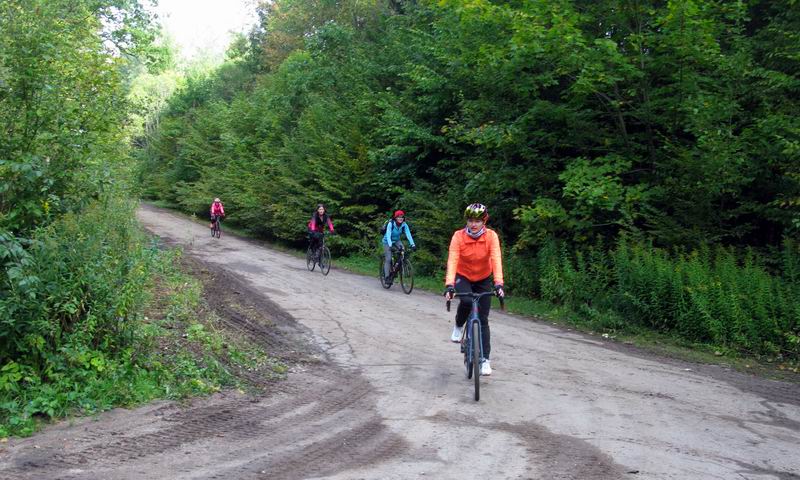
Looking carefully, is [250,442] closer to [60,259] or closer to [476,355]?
[476,355]

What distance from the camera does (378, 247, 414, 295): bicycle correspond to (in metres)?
17.8

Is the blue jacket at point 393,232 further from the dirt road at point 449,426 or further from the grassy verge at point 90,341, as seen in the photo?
the grassy verge at point 90,341

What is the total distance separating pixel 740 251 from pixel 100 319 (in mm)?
12430

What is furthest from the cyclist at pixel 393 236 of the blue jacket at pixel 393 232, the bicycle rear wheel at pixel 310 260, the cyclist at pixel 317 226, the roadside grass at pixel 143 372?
the roadside grass at pixel 143 372

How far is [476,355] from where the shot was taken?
7.92 metres

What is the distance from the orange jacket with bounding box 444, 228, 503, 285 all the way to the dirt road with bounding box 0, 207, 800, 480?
1.42 metres

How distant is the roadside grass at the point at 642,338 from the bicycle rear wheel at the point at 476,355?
15.9 ft

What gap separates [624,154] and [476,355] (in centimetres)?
981

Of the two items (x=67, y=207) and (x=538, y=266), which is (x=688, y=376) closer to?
(x=538, y=266)

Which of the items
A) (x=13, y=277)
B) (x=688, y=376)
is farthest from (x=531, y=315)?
(x=13, y=277)

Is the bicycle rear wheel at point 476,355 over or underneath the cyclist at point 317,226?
underneath

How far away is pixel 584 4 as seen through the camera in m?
15.5

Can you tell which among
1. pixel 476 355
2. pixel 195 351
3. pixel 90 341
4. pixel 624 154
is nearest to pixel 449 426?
pixel 476 355

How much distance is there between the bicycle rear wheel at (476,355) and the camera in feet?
25.5
